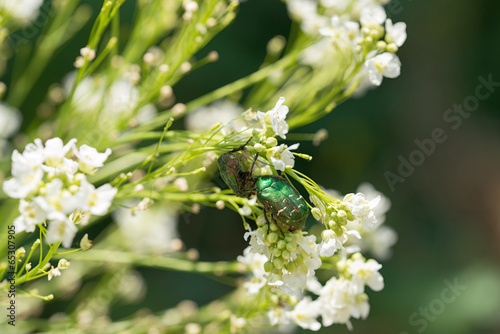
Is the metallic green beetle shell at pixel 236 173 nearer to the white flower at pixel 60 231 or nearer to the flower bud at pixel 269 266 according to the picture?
the flower bud at pixel 269 266

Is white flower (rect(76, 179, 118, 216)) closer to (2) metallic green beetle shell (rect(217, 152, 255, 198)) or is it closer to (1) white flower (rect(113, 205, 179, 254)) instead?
(2) metallic green beetle shell (rect(217, 152, 255, 198))

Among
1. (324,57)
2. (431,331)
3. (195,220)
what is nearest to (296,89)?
(324,57)

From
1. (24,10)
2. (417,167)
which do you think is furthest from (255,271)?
(417,167)

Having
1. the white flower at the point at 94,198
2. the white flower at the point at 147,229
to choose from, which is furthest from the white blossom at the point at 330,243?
the white flower at the point at 147,229

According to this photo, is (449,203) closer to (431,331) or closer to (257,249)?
(431,331)

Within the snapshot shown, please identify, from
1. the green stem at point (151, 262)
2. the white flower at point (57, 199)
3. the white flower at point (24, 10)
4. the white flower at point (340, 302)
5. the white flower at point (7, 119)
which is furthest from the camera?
the white flower at point (7, 119)

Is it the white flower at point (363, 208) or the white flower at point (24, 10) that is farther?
the white flower at point (24, 10)

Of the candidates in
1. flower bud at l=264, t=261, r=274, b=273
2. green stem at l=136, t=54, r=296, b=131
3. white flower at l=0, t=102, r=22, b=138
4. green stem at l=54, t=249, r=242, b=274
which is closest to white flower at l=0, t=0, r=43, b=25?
white flower at l=0, t=102, r=22, b=138

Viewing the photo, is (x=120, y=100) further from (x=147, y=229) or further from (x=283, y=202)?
(x=283, y=202)
